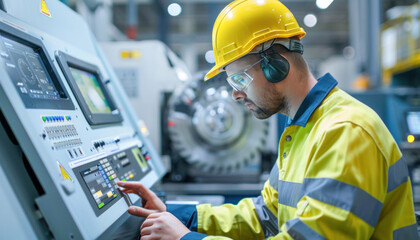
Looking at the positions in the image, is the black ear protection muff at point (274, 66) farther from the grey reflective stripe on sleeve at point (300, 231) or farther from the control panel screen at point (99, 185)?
the control panel screen at point (99, 185)

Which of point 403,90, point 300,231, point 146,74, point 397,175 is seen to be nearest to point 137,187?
point 300,231

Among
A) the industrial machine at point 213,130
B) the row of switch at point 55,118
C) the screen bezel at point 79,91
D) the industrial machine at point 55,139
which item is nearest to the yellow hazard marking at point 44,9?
the industrial machine at point 55,139

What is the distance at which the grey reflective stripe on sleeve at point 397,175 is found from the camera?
0.98 m

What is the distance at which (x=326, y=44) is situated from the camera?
11.6 metres

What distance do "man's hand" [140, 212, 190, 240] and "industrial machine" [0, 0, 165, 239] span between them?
0.10m

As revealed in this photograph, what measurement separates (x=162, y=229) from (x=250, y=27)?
73cm

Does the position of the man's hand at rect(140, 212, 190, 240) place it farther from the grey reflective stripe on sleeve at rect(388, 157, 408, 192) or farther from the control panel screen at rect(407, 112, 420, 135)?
the control panel screen at rect(407, 112, 420, 135)

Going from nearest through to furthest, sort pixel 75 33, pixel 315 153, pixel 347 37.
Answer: pixel 315 153 → pixel 75 33 → pixel 347 37

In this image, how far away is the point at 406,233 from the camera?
1012mm

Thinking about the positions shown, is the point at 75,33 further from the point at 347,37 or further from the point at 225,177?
the point at 347,37

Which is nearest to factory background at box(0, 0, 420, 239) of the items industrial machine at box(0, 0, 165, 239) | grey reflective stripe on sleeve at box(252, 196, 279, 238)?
industrial machine at box(0, 0, 165, 239)

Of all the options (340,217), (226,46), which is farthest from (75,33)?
(340,217)

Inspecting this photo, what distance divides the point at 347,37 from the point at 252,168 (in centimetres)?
978

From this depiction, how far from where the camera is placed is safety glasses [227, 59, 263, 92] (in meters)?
1.25
